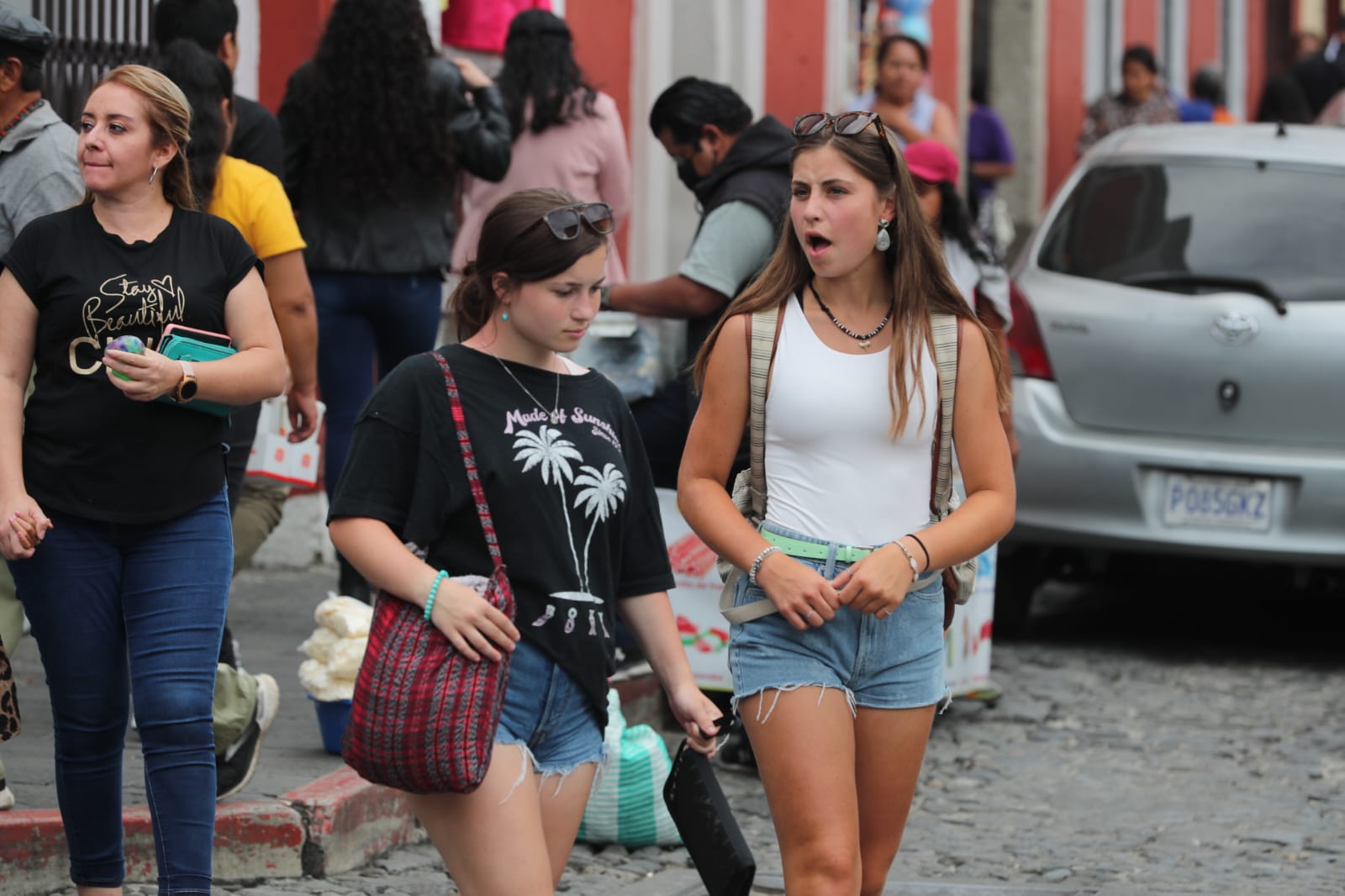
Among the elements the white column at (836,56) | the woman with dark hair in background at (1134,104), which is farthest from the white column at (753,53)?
the woman with dark hair in background at (1134,104)

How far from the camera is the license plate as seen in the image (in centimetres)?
762

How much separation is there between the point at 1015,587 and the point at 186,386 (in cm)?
504

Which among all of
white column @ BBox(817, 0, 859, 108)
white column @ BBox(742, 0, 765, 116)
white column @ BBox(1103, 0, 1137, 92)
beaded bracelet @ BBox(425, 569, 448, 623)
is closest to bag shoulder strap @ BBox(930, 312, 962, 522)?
beaded bracelet @ BBox(425, 569, 448, 623)

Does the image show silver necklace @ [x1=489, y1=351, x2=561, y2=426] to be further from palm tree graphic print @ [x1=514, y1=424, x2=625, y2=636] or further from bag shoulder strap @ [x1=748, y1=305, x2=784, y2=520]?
bag shoulder strap @ [x1=748, y1=305, x2=784, y2=520]

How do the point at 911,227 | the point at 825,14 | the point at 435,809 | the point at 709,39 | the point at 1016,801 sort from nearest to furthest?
the point at 435,809
the point at 911,227
the point at 1016,801
the point at 709,39
the point at 825,14

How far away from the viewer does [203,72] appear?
5.51 m

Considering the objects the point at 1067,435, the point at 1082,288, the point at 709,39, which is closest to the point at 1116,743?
the point at 1067,435

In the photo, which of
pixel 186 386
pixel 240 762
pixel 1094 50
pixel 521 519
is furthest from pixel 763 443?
pixel 1094 50

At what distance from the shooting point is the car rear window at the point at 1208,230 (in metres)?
7.82

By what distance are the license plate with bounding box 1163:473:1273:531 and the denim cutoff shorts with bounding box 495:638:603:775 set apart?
182 inches

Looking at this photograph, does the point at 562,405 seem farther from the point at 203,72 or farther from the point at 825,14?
the point at 825,14

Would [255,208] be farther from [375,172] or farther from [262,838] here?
[262,838]

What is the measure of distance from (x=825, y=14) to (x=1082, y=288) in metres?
5.72

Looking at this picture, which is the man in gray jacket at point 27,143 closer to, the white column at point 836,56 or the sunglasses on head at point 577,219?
the sunglasses on head at point 577,219
